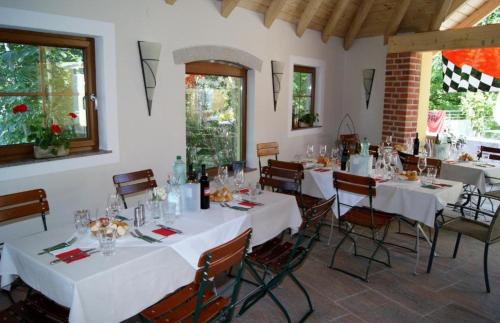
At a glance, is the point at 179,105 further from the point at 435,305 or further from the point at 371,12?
the point at 371,12

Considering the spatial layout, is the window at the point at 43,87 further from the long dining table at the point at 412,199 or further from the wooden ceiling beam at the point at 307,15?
the wooden ceiling beam at the point at 307,15

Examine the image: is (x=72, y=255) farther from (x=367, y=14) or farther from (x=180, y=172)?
(x=367, y=14)

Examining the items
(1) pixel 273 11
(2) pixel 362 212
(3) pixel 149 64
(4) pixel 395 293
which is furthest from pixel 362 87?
(4) pixel 395 293

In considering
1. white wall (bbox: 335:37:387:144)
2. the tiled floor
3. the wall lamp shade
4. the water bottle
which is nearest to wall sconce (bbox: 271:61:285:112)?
white wall (bbox: 335:37:387:144)

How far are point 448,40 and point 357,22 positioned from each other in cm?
147

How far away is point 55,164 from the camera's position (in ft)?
11.5

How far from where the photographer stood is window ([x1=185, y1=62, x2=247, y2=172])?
4953mm

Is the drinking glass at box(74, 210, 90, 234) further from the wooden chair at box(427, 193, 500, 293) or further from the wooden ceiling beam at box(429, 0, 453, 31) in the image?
the wooden ceiling beam at box(429, 0, 453, 31)

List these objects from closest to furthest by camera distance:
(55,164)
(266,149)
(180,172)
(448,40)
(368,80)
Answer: (180,172) → (55,164) → (266,149) → (448,40) → (368,80)

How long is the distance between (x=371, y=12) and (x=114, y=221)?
566 cm

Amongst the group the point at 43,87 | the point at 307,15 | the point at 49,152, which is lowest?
the point at 49,152

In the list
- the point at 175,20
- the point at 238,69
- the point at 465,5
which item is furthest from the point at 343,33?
the point at 175,20

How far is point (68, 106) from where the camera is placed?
12.4ft

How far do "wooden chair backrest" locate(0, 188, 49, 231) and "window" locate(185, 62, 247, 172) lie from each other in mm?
2279
